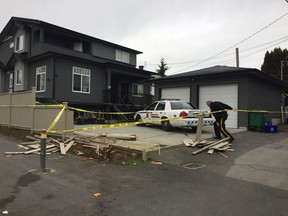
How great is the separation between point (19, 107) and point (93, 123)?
533cm

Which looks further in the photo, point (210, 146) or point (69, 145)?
point (69, 145)

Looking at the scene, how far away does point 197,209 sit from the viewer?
4.47 m

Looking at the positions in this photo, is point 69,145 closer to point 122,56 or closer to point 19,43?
point 19,43

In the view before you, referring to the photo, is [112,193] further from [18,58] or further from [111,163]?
[18,58]

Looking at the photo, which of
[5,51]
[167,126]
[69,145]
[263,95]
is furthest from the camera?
[5,51]

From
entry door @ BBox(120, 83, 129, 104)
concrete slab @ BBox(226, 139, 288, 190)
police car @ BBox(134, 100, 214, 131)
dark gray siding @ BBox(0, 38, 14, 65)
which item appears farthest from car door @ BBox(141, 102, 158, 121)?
dark gray siding @ BBox(0, 38, 14, 65)

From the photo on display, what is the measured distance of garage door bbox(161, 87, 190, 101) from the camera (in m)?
19.0

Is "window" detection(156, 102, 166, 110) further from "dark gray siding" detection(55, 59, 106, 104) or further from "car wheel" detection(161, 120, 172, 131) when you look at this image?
"dark gray siding" detection(55, 59, 106, 104)

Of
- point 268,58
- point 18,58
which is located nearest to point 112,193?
point 18,58

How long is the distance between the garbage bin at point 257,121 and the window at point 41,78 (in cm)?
1444

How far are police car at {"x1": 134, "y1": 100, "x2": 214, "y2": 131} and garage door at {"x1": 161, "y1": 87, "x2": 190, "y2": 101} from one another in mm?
4799

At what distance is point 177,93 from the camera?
1958 centimetres

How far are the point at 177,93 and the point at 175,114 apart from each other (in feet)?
23.1

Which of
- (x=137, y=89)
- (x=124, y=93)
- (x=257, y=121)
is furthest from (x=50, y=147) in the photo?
(x=137, y=89)
